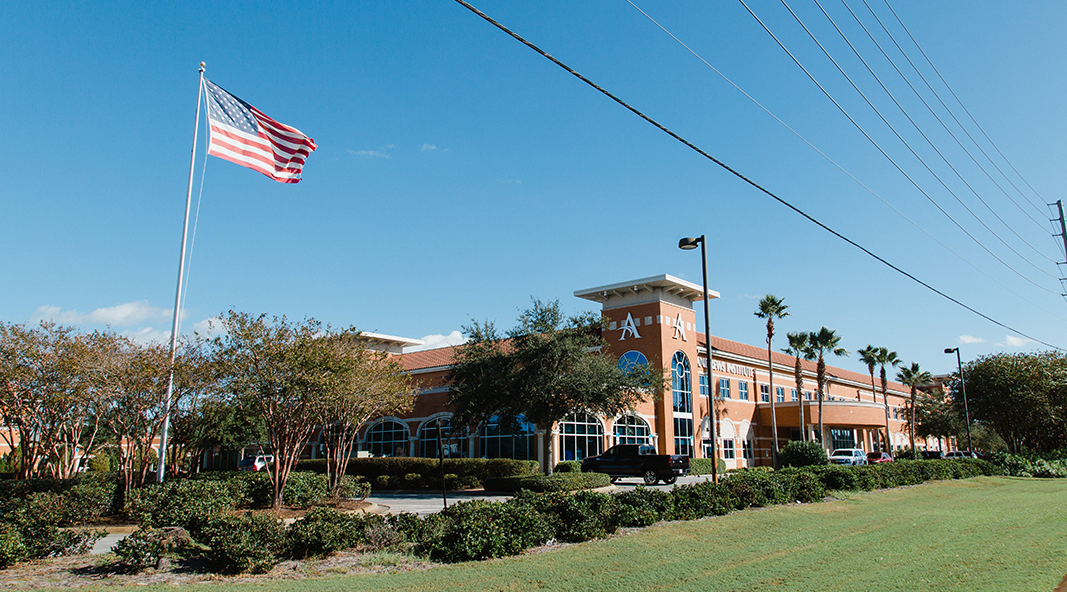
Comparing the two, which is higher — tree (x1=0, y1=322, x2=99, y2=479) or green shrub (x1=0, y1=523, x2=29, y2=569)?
tree (x1=0, y1=322, x2=99, y2=479)

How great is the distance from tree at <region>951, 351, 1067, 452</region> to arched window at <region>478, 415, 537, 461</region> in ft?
94.5

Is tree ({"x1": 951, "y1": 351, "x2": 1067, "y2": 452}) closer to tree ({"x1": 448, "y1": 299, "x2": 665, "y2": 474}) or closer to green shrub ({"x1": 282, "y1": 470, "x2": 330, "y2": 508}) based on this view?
tree ({"x1": 448, "y1": 299, "x2": 665, "y2": 474})

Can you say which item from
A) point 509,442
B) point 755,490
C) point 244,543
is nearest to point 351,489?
point 755,490

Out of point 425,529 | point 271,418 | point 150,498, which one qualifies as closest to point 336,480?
point 271,418

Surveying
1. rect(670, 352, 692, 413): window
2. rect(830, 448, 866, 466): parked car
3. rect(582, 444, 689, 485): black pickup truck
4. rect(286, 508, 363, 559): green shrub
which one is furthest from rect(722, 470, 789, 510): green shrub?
rect(830, 448, 866, 466): parked car

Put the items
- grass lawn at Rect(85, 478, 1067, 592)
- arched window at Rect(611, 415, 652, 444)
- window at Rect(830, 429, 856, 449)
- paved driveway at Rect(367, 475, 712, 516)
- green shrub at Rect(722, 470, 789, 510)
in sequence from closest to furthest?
grass lawn at Rect(85, 478, 1067, 592) → green shrub at Rect(722, 470, 789, 510) → paved driveway at Rect(367, 475, 712, 516) → arched window at Rect(611, 415, 652, 444) → window at Rect(830, 429, 856, 449)

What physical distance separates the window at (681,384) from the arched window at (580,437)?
215 inches

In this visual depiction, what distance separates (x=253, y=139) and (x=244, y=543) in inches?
506

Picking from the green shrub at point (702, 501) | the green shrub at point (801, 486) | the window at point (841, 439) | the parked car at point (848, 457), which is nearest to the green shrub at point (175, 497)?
the green shrub at point (702, 501)

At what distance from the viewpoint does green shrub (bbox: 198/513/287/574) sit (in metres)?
9.47

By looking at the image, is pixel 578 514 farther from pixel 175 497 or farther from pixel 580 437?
pixel 580 437

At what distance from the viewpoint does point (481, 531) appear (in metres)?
10.7

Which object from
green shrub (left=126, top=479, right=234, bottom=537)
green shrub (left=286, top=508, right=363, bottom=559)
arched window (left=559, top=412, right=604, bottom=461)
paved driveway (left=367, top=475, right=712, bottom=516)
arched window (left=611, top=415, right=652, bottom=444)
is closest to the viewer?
green shrub (left=286, top=508, right=363, bottom=559)

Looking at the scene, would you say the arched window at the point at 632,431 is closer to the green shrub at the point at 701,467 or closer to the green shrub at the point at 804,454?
the green shrub at the point at 701,467
